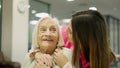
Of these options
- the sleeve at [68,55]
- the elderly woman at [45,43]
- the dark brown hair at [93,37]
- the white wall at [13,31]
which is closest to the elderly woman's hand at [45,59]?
the elderly woman at [45,43]

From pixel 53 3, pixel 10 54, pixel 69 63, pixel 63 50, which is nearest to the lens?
pixel 69 63

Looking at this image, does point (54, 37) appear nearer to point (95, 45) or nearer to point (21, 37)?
point (95, 45)

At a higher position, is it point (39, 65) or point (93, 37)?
point (93, 37)

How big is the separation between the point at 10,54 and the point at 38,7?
11.2 ft

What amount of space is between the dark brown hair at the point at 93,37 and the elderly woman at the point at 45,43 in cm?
34

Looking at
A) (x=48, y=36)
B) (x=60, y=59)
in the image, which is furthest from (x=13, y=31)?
(x=60, y=59)

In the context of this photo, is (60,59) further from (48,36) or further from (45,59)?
(48,36)

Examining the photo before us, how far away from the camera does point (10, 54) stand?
5137 millimetres

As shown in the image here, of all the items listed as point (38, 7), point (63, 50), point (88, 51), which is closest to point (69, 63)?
point (63, 50)

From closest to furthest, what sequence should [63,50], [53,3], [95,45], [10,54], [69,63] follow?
[95,45]
[69,63]
[63,50]
[10,54]
[53,3]

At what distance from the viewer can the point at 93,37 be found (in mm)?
1259

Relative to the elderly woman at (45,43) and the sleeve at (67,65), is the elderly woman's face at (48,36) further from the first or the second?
the sleeve at (67,65)

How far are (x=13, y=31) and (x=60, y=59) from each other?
3.65 metres

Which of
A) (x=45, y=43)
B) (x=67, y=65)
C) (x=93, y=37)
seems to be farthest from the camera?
(x=45, y=43)
